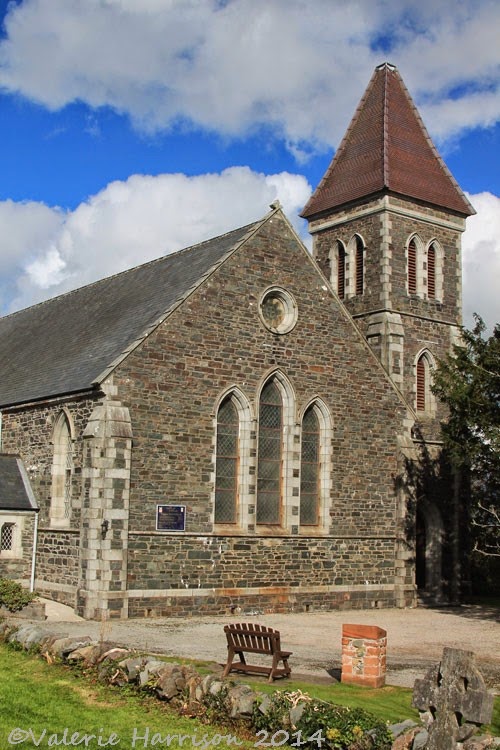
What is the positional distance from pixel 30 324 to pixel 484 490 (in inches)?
709

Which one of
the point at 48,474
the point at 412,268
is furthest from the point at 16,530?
the point at 412,268

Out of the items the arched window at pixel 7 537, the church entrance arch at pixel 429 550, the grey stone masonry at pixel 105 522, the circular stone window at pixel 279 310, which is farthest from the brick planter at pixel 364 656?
the church entrance arch at pixel 429 550

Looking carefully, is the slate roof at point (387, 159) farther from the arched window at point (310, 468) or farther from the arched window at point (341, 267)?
the arched window at point (310, 468)

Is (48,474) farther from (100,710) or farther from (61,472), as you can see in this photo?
(100,710)

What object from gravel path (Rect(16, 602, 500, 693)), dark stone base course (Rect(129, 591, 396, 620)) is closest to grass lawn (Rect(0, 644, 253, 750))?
gravel path (Rect(16, 602, 500, 693))

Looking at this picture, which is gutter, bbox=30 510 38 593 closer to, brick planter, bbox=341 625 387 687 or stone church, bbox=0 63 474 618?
stone church, bbox=0 63 474 618

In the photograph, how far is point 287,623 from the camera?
23391mm

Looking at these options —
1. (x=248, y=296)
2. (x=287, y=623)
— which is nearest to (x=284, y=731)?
(x=287, y=623)

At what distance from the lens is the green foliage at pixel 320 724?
10.4 m

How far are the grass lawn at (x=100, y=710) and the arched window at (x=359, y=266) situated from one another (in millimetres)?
23104

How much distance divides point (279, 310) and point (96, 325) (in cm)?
593

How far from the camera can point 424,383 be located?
3516 centimetres

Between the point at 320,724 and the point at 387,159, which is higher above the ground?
the point at 387,159

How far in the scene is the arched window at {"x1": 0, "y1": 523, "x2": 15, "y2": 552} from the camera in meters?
25.8
